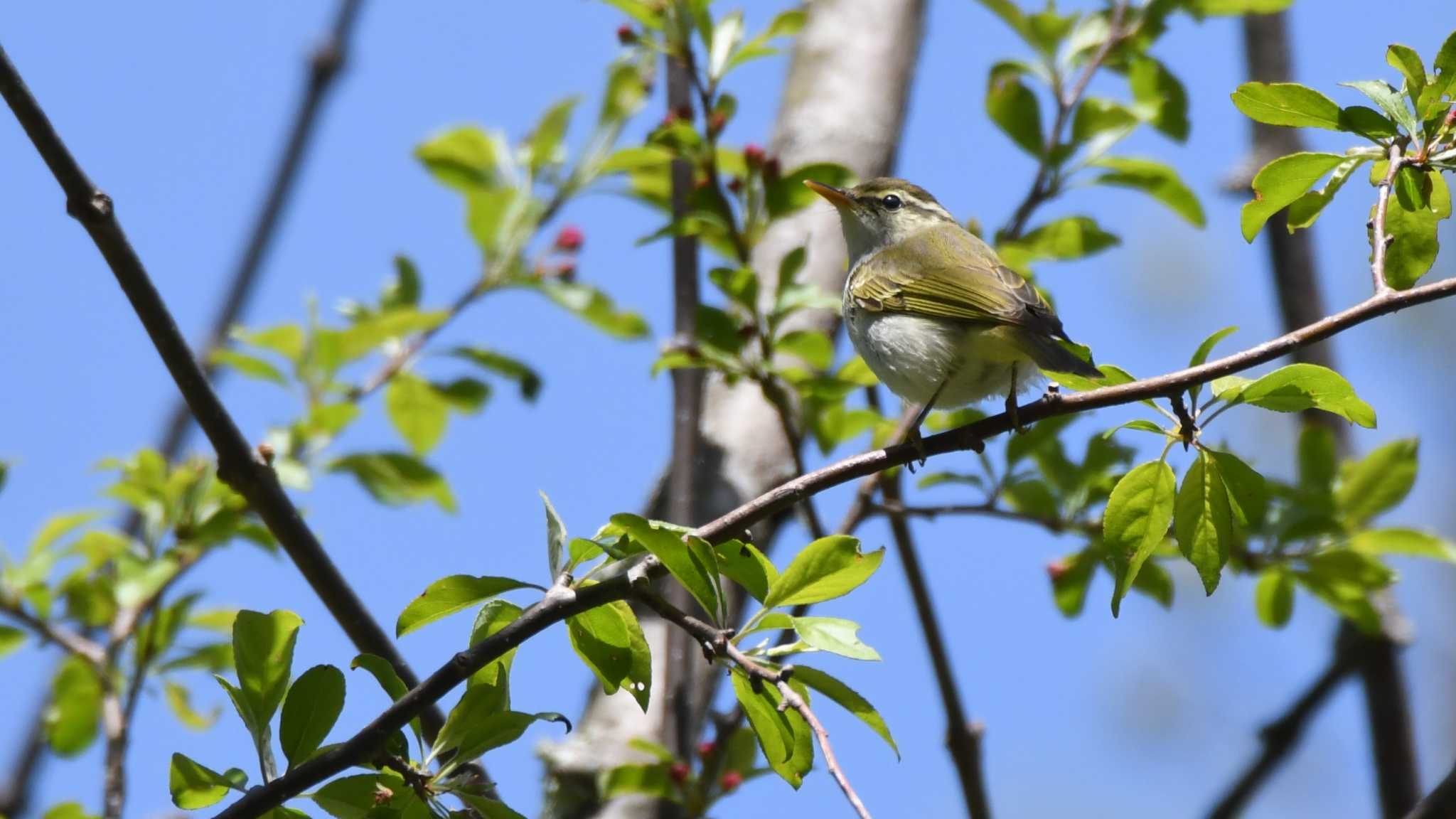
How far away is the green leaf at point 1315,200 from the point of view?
2.17m

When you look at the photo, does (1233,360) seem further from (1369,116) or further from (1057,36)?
(1057,36)

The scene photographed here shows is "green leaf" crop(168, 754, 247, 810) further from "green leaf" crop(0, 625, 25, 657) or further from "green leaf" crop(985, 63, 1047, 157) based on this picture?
"green leaf" crop(985, 63, 1047, 157)

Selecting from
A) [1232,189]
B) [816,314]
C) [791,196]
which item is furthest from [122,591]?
[1232,189]

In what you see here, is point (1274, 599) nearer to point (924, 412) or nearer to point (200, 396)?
point (924, 412)

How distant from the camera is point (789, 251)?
13.3 feet

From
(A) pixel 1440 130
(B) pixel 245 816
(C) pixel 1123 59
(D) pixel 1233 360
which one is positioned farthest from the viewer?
(C) pixel 1123 59

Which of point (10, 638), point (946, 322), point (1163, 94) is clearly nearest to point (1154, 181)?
point (1163, 94)

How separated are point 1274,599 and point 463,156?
255 cm

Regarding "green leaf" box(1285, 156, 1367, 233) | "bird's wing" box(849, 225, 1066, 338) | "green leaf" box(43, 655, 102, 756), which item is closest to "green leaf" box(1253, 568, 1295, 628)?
"bird's wing" box(849, 225, 1066, 338)

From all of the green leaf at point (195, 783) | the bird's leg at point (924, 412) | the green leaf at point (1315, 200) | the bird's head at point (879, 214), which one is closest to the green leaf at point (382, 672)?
the green leaf at point (195, 783)

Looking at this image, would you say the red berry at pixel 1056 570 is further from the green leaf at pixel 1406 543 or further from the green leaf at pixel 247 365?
the green leaf at pixel 247 365

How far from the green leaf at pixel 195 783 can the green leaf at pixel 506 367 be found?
2.08m

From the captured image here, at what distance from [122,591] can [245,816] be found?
1585 mm

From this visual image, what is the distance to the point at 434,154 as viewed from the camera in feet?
13.8
